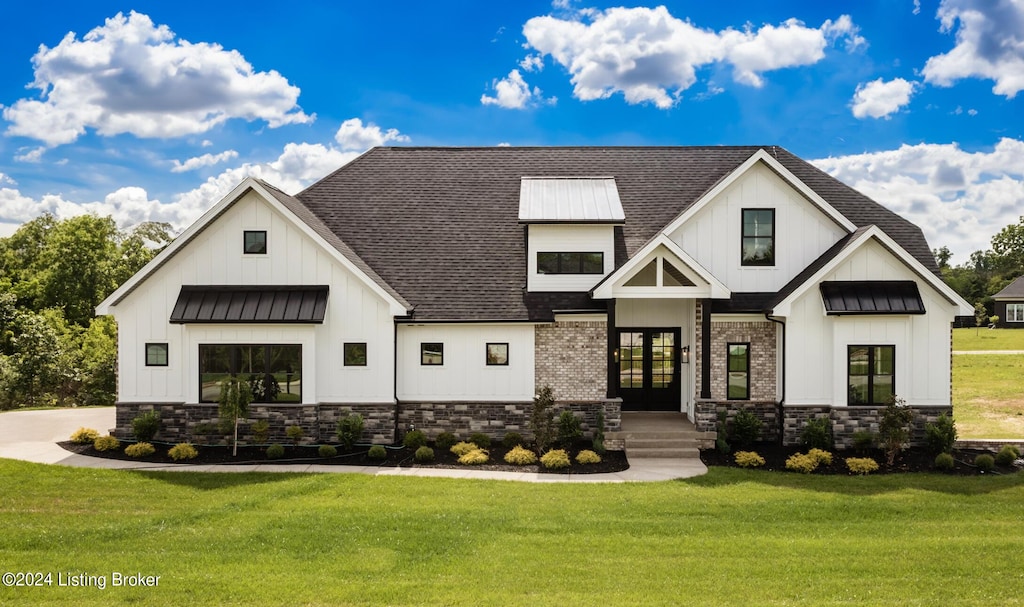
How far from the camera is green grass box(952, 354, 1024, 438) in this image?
19438mm

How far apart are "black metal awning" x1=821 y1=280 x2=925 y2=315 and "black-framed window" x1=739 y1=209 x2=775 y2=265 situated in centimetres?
188

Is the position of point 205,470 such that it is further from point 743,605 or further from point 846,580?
point 846,580

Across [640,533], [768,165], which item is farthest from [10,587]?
[768,165]

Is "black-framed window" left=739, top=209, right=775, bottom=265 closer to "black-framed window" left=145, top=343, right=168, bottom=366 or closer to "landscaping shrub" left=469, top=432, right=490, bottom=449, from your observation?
"landscaping shrub" left=469, top=432, right=490, bottom=449

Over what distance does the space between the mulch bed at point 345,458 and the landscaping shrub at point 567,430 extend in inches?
12.3

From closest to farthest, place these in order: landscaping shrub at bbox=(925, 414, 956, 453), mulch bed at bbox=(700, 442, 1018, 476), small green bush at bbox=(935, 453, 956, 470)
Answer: small green bush at bbox=(935, 453, 956, 470) < mulch bed at bbox=(700, 442, 1018, 476) < landscaping shrub at bbox=(925, 414, 956, 453)

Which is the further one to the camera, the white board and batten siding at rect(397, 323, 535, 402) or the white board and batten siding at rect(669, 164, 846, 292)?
the white board and batten siding at rect(669, 164, 846, 292)

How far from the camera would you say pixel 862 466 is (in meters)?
14.7

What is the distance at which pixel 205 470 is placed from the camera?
14.6 m

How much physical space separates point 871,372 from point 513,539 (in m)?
11.5

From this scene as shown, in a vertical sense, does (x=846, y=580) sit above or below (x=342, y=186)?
below

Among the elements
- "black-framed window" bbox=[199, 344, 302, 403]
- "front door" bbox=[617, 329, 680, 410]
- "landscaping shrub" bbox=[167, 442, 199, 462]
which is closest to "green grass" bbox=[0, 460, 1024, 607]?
"landscaping shrub" bbox=[167, 442, 199, 462]

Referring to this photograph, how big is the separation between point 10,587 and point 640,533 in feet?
28.1

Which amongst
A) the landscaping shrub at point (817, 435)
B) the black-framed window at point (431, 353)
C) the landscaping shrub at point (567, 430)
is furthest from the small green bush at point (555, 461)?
the landscaping shrub at point (817, 435)
